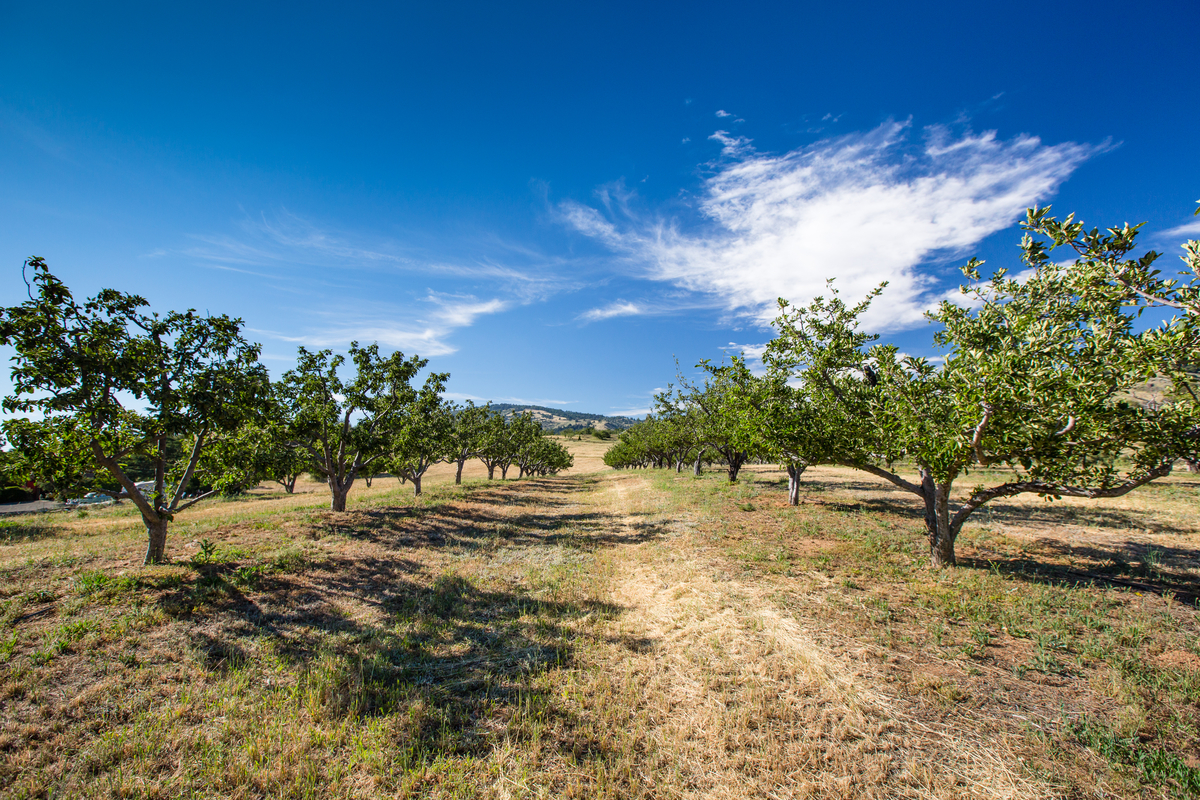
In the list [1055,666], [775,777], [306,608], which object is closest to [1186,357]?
[1055,666]

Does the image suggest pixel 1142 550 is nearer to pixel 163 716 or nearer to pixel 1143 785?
pixel 1143 785

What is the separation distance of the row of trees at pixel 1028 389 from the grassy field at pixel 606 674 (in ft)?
10.9

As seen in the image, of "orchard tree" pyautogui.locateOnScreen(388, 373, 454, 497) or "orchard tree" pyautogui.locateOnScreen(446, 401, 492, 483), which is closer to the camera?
"orchard tree" pyautogui.locateOnScreen(388, 373, 454, 497)

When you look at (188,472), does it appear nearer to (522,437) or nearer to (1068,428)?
(1068,428)

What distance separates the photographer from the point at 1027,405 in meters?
10.0

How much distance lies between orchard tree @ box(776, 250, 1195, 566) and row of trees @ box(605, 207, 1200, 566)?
0.03 metres

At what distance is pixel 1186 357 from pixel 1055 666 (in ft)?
21.6

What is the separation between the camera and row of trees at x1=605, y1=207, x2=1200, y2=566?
8039mm

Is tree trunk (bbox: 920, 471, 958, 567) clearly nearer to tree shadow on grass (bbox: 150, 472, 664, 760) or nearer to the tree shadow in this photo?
the tree shadow

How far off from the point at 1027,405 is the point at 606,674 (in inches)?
459

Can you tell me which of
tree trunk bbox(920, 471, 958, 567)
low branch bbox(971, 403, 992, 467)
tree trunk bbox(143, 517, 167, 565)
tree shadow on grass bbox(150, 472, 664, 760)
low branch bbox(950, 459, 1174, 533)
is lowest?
tree shadow on grass bbox(150, 472, 664, 760)

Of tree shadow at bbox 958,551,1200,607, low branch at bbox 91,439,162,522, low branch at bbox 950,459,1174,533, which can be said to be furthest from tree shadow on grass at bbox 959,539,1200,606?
low branch at bbox 91,439,162,522

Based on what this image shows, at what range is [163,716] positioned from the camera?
255 inches

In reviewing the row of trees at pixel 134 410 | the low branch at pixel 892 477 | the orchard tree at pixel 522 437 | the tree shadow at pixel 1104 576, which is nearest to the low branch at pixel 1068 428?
the low branch at pixel 892 477
